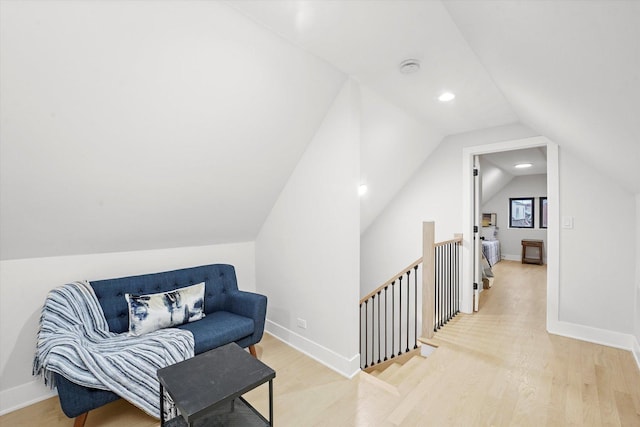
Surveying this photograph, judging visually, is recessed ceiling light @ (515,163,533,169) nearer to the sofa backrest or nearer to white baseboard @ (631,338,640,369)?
white baseboard @ (631,338,640,369)

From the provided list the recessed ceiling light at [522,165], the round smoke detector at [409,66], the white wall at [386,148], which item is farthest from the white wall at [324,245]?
the recessed ceiling light at [522,165]

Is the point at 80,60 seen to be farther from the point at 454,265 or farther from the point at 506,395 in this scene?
the point at 454,265

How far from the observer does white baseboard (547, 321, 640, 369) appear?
265 cm

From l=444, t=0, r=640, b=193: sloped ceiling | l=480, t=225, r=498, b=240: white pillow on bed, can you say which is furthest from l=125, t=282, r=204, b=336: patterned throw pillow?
l=480, t=225, r=498, b=240: white pillow on bed

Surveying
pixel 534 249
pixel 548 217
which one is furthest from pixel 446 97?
pixel 534 249

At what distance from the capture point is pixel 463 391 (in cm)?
205

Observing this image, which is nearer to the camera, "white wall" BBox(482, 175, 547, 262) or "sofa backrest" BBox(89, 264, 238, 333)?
"sofa backrest" BBox(89, 264, 238, 333)

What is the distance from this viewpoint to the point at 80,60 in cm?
148

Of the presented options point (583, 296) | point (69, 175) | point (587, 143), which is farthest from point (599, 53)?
point (583, 296)

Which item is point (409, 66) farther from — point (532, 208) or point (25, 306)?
point (532, 208)

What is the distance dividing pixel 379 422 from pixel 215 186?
215cm

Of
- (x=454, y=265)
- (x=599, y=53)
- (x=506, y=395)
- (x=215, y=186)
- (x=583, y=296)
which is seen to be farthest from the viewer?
(x=454, y=265)

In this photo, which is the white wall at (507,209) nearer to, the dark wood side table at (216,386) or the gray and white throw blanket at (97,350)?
the dark wood side table at (216,386)

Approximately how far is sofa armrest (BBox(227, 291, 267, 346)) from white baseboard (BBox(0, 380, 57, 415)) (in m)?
1.40
